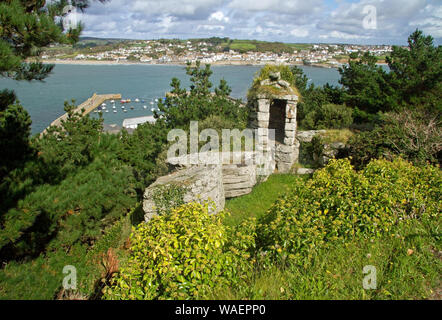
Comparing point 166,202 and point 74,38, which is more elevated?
point 74,38

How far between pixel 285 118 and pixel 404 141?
14.4 ft

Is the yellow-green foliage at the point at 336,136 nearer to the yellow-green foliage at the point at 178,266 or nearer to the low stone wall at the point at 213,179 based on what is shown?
the low stone wall at the point at 213,179

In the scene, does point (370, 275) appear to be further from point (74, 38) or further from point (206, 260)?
point (74, 38)

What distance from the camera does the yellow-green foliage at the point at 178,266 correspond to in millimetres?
3039

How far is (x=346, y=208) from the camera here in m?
4.48

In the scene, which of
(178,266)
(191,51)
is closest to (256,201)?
(178,266)

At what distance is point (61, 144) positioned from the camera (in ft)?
28.0

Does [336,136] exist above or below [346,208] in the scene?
above

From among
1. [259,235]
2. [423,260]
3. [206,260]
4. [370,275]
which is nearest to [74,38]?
[206,260]

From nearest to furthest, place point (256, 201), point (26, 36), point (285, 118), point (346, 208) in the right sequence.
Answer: point (26, 36), point (346, 208), point (256, 201), point (285, 118)

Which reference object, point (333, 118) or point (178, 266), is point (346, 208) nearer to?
point (178, 266)

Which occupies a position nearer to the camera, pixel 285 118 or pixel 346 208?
pixel 346 208

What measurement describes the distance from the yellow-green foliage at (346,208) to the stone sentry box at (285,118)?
550 cm

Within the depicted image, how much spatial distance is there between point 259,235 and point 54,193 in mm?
4290
